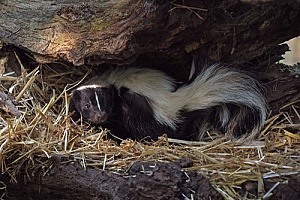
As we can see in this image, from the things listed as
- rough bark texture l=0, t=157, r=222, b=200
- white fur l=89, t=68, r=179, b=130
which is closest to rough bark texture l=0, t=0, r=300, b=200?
rough bark texture l=0, t=157, r=222, b=200

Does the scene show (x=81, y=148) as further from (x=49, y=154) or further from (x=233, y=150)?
(x=233, y=150)

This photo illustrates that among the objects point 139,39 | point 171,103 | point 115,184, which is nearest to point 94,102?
point 171,103

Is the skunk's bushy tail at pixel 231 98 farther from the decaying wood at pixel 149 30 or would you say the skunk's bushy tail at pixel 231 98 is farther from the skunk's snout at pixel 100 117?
the skunk's snout at pixel 100 117

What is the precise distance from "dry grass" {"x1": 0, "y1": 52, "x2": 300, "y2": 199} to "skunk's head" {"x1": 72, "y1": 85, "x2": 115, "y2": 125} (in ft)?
0.32

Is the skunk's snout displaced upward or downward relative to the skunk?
downward

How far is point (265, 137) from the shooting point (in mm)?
3379

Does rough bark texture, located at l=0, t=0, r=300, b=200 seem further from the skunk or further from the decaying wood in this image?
the skunk

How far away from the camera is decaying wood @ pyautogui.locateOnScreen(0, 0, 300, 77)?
314 centimetres

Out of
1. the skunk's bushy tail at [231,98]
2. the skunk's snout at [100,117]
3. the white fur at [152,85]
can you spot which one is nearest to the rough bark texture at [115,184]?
the skunk's snout at [100,117]

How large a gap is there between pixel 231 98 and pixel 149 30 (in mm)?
895

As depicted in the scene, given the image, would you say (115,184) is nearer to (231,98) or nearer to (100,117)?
(100,117)

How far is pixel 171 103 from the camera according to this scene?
3768mm

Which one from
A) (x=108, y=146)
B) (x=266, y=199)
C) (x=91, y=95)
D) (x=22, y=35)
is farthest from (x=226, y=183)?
(x=22, y=35)

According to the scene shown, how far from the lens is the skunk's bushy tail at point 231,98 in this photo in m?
3.65
